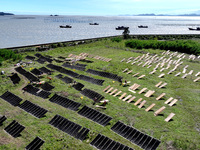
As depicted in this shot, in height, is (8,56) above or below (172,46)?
below

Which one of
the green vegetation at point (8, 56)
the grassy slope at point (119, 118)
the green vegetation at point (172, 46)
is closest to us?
the grassy slope at point (119, 118)

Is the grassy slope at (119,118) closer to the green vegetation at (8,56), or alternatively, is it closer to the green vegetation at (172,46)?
the green vegetation at (8,56)

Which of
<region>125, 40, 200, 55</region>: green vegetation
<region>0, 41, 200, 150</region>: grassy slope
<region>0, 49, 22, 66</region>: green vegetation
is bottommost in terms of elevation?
<region>0, 41, 200, 150</region>: grassy slope

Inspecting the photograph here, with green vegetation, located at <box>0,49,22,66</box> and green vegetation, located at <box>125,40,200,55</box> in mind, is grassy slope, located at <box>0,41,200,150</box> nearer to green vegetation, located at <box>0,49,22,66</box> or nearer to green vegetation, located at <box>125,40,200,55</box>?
green vegetation, located at <box>0,49,22,66</box>

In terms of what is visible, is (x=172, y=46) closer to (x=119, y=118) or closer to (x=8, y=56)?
(x=119, y=118)

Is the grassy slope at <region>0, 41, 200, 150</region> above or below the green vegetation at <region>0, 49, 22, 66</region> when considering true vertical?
below

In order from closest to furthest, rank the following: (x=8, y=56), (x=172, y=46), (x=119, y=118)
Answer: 1. (x=119, y=118)
2. (x=8, y=56)
3. (x=172, y=46)

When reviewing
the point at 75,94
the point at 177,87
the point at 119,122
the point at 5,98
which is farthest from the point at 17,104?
the point at 177,87

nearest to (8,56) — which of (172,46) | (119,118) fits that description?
(119,118)

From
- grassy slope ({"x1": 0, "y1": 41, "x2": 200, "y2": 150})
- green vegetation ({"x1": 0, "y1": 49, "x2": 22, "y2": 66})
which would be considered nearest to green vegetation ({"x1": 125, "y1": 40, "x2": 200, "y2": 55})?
grassy slope ({"x1": 0, "y1": 41, "x2": 200, "y2": 150})

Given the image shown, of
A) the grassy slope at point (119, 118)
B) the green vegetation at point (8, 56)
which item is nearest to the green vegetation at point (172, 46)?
the grassy slope at point (119, 118)

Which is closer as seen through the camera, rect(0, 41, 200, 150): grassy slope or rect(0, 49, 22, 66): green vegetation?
rect(0, 41, 200, 150): grassy slope

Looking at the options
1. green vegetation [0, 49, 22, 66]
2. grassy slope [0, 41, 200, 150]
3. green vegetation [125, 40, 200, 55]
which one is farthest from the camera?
green vegetation [125, 40, 200, 55]
